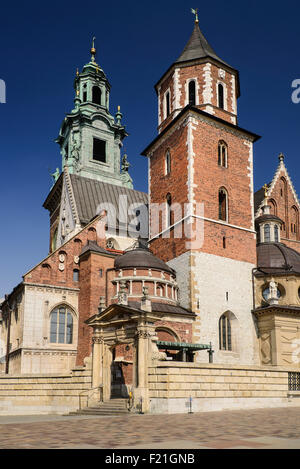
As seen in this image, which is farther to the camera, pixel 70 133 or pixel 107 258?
pixel 70 133

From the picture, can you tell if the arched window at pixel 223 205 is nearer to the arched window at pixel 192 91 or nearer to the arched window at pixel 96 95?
the arched window at pixel 192 91

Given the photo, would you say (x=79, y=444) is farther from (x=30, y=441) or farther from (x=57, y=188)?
(x=57, y=188)

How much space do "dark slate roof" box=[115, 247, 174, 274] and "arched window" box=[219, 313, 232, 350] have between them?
4.36 metres

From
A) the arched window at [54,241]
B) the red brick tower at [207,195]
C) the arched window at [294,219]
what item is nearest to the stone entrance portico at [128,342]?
the red brick tower at [207,195]

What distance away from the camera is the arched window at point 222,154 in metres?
35.6

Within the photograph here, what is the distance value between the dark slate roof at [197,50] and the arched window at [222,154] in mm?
6342

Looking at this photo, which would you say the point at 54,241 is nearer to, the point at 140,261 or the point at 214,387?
the point at 140,261

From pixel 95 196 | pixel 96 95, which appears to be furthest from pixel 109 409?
pixel 96 95

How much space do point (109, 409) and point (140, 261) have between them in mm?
12581

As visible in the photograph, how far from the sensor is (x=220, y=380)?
21.2 metres

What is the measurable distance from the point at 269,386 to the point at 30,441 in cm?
1553

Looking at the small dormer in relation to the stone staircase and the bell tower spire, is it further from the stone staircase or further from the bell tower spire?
the bell tower spire

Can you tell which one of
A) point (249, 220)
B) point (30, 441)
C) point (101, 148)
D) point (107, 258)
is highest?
point (101, 148)
